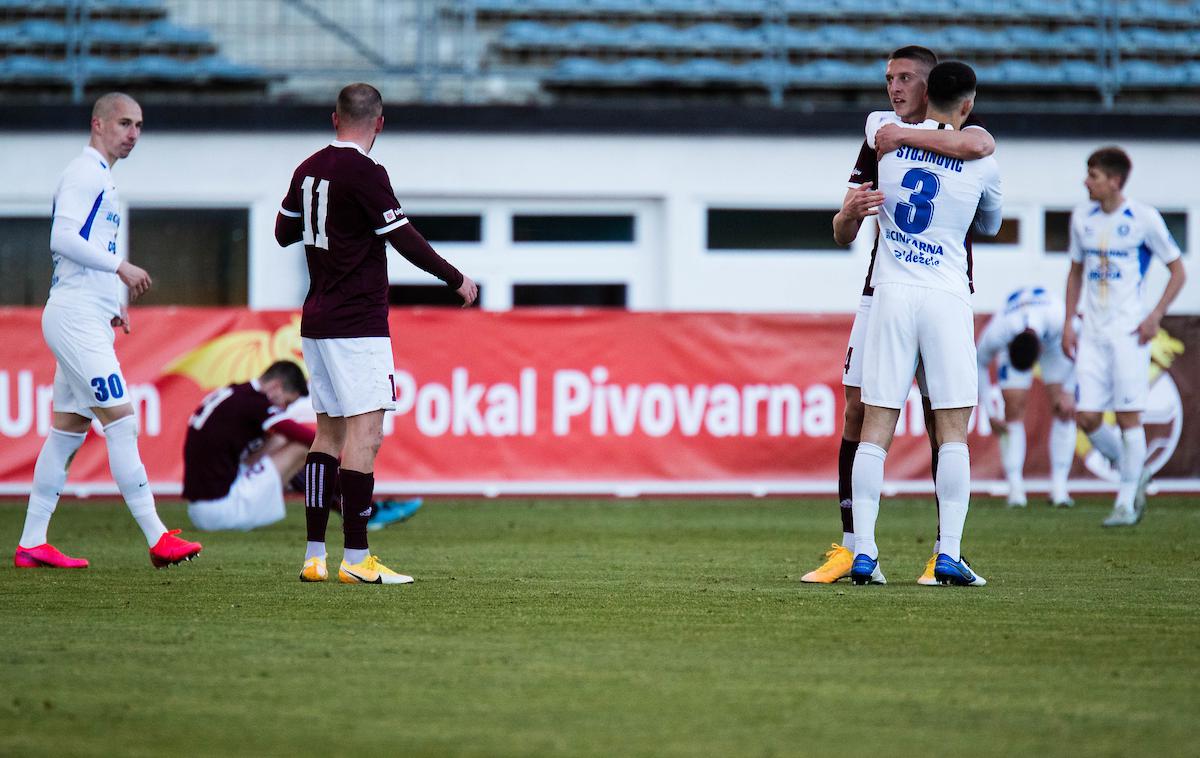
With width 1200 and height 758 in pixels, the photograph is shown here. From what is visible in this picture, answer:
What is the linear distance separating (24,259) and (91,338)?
34.6 feet

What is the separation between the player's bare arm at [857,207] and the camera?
21.1 ft

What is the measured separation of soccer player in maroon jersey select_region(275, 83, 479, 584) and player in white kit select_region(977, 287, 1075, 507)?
7215 millimetres

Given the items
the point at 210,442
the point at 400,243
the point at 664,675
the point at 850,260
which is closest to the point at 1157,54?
the point at 850,260

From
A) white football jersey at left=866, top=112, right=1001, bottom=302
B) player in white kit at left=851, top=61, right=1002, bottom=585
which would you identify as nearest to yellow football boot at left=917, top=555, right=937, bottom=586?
player in white kit at left=851, top=61, right=1002, bottom=585

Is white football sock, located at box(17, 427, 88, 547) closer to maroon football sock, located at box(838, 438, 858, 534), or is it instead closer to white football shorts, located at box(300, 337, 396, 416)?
white football shorts, located at box(300, 337, 396, 416)

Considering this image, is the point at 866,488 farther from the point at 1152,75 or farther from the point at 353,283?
the point at 1152,75

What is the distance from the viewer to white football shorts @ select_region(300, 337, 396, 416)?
6.77m

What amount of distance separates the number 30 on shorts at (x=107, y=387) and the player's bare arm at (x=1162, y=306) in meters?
6.78

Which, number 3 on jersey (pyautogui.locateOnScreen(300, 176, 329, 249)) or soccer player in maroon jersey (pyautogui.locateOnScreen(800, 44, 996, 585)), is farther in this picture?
number 3 on jersey (pyautogui.locateOnScreen(300, 176, 329, 249))

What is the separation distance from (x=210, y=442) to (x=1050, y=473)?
759 centimetres

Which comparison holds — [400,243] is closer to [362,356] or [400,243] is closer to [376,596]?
[362,356]

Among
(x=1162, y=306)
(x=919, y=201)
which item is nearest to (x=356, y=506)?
(x=919, y=201)

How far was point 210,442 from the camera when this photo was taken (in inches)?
388

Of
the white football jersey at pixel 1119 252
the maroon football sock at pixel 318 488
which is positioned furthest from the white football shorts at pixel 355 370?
the white football jersey at pixel 1119 252
